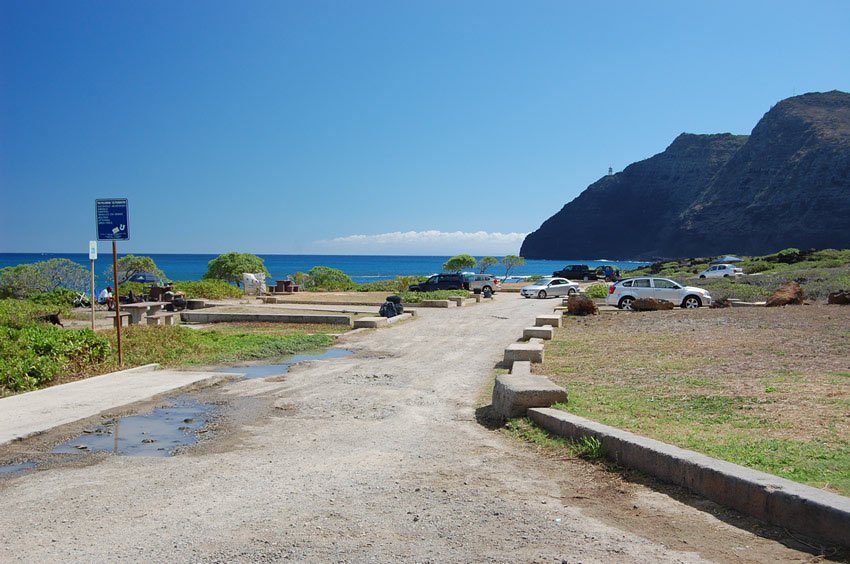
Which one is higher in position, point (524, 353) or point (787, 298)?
point (787, 298)

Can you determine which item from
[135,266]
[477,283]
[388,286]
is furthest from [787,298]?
[135,266]

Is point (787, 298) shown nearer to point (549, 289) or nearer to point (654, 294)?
point (654, 294)

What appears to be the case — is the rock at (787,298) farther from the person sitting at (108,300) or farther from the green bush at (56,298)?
the green bush at (56,298)

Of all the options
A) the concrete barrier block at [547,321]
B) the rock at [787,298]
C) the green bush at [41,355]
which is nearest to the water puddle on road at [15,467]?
the green bush at [41,355]

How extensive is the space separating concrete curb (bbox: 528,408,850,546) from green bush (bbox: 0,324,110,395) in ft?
27.1

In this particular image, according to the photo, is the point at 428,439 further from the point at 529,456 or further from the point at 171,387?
the point at 171,387

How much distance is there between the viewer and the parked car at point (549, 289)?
42281mm

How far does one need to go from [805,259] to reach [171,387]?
5592 cm

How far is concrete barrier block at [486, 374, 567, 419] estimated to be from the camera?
8.40 meters

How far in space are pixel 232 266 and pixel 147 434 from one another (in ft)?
146

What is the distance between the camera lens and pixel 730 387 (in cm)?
965

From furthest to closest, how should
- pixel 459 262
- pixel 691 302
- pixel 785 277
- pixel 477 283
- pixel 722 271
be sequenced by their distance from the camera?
pixel 459 262 → pixel 722 271 → pixel 477 283 → pixel 785 277 → pixel 691 302

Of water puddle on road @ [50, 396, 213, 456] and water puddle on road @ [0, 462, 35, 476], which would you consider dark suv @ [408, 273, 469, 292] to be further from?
water puddle on road @ [0, 462, 35, 476]

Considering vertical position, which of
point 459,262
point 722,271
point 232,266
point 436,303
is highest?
point 459,262
